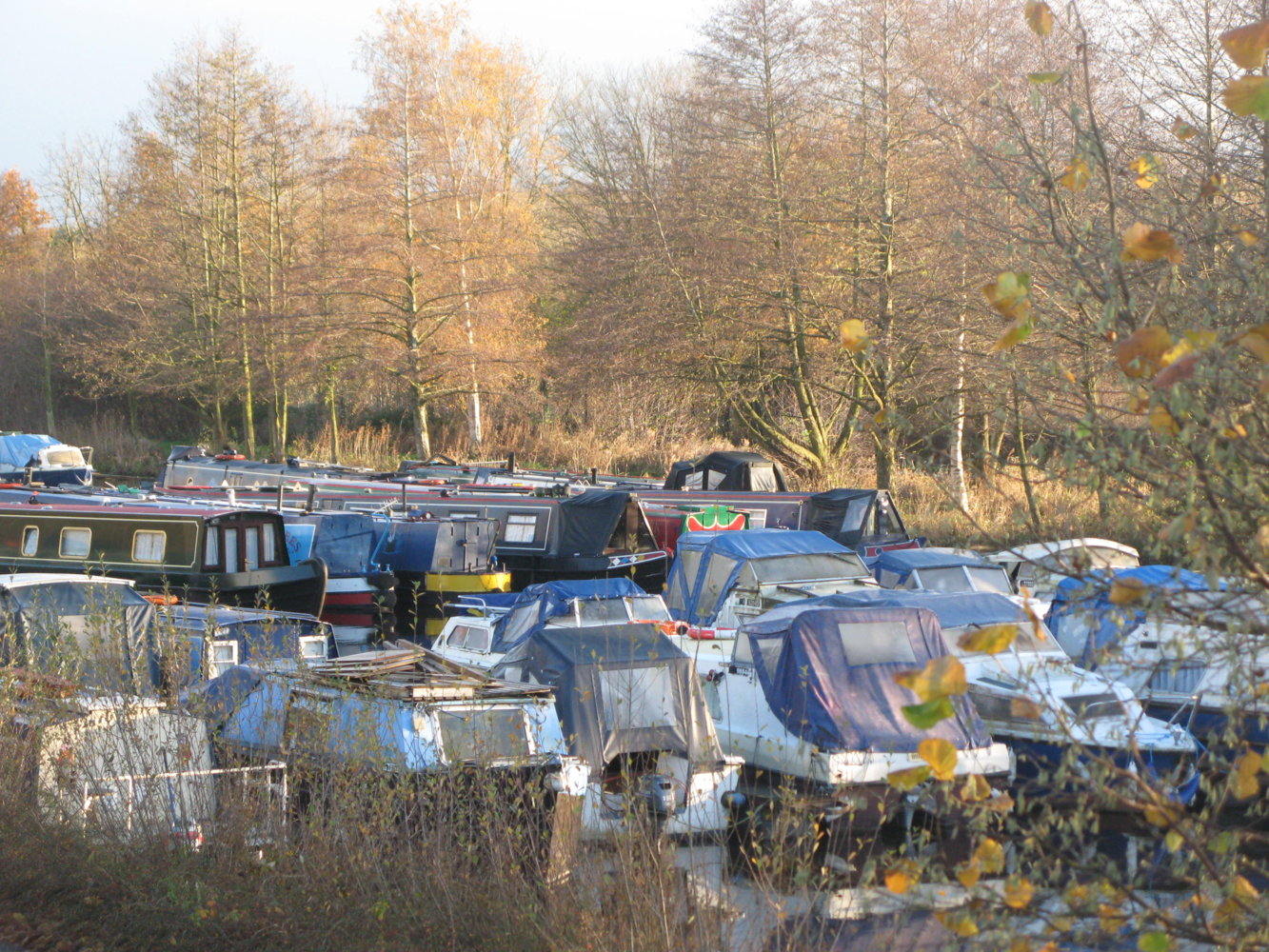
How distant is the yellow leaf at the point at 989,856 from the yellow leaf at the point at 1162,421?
0.92 metres

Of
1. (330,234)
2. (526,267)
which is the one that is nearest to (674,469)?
(526,267)

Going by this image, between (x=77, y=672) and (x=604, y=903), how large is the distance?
3620 millimetres

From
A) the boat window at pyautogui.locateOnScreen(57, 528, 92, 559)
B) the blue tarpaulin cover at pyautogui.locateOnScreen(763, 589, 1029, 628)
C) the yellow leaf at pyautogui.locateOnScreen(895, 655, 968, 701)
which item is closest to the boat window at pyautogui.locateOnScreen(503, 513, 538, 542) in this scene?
the boat window at pyautogui.locateOnScreen(57, 528, 92, 559)

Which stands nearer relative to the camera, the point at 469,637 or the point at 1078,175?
the point at 1078,175

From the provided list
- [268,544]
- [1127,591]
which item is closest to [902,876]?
[1127,591]

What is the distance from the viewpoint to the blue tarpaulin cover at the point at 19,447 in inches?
1503

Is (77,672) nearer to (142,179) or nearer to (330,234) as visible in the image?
(330,234)

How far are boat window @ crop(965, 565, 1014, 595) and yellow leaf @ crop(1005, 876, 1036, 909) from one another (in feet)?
47.0

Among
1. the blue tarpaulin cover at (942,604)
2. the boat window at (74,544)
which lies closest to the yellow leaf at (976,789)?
the blue tarpaulin cover at (942,604)

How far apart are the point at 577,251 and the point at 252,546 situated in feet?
43.6

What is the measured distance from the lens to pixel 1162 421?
2.52 m

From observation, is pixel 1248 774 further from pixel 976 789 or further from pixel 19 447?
pixel 19 447

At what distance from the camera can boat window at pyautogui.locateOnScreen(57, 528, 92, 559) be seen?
2048 centimetres

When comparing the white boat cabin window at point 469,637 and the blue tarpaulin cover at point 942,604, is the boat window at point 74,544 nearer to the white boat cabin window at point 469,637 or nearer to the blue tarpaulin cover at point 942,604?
the white boat cabin window at point 469,637
